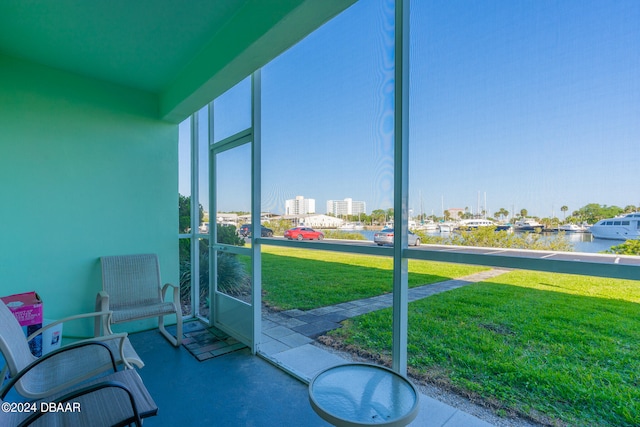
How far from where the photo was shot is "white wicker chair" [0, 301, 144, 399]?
1.73 metres

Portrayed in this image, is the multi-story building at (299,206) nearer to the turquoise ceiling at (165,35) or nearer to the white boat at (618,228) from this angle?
the turquoise ceiling at (165,35)

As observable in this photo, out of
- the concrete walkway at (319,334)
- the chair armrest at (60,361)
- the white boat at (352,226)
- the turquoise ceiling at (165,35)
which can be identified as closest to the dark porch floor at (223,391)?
the concrete walkway at (319,334)

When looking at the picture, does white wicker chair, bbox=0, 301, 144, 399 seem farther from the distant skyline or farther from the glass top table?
the distant skyline

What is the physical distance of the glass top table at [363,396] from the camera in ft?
4.50

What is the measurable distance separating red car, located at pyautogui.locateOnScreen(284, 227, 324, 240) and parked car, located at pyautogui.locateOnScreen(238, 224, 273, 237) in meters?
0.30

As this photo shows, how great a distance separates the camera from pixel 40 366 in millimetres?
2049

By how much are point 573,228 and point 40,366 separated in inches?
127

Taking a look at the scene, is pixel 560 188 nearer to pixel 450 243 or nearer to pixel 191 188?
pixel 450 243

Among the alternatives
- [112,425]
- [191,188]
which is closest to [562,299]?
[112,425]

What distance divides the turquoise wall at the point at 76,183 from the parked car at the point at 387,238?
10.0 feet

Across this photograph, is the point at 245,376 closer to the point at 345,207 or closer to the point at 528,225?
the point at 345,207

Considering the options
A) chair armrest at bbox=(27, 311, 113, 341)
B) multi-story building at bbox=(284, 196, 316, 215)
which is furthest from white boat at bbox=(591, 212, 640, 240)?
chair armrest at bbox=(27, 311, 113, 341)

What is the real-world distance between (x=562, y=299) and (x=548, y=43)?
8.58 feet

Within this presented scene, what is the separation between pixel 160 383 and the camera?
2592mm
